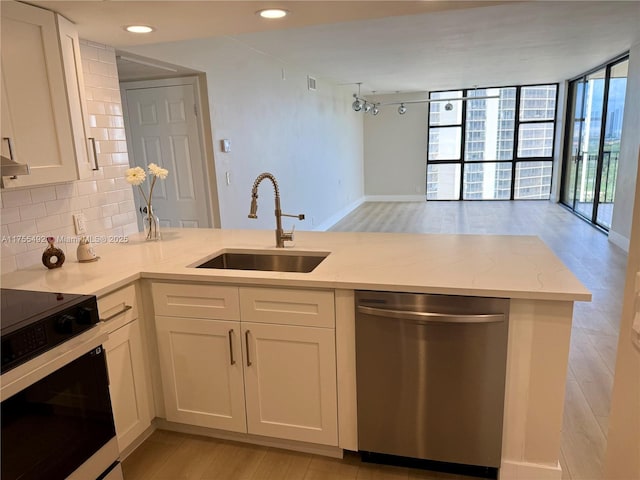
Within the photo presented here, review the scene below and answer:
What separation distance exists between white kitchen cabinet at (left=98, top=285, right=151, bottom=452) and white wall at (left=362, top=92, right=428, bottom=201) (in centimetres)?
909

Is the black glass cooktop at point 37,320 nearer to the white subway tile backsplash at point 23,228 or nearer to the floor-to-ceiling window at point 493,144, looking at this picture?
the white subway tile backsplash at point 23,228

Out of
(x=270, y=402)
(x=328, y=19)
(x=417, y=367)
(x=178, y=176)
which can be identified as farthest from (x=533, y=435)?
(x=178, y=176)

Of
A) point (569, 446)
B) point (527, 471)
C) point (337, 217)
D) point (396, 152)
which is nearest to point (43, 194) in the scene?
point (527, 471)

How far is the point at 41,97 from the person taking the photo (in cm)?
190

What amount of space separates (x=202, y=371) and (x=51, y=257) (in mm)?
898

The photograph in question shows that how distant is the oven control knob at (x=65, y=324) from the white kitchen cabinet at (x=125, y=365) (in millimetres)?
315

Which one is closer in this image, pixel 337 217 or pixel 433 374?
pixel 433 374

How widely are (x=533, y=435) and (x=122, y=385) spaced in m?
1.74

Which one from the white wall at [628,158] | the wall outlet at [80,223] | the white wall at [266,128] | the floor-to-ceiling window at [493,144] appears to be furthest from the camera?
the floor-to-ceiling window at [493,144]

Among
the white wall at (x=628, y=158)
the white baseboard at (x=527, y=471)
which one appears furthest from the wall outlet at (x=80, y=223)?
the white wall at (x=628, y=158)

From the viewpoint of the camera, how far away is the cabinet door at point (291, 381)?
1912 mm

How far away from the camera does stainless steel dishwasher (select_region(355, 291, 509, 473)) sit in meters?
1.70

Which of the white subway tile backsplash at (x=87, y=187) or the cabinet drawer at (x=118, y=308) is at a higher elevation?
the white subway tile backsplash at (x=87, y=187)

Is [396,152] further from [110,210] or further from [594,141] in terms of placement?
[110,210]
